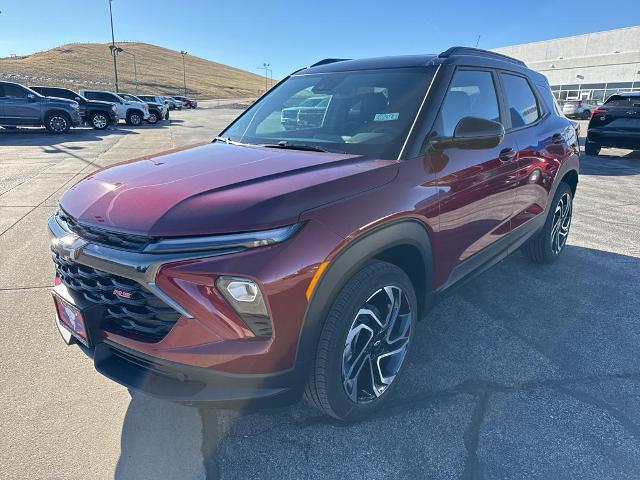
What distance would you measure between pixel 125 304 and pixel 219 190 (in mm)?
619

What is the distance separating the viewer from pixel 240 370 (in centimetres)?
177

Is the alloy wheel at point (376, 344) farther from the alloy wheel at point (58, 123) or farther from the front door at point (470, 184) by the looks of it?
the alloy wheel at point (58, 123)

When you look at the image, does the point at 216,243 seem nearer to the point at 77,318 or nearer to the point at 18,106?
the point at 77,318

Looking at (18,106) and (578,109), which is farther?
(578,109)

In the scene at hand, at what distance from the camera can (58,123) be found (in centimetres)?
1727

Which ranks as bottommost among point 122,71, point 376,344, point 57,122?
point 376,344

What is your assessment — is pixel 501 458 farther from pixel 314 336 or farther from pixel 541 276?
pixel 541 276

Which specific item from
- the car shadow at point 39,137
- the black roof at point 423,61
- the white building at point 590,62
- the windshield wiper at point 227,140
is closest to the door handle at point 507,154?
the black roof at point 423,61

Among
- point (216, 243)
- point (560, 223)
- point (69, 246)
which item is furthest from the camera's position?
point (560, 223)

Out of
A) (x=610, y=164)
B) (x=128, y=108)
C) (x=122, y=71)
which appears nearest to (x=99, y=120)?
(x=128, y=108)

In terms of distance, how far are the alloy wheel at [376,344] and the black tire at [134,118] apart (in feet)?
82.5

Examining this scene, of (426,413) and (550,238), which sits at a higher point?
(550,238)

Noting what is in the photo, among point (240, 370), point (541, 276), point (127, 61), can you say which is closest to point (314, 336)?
point (240, 370)

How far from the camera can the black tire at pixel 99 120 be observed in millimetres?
20484
